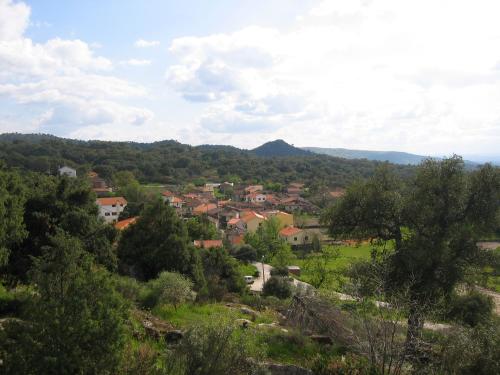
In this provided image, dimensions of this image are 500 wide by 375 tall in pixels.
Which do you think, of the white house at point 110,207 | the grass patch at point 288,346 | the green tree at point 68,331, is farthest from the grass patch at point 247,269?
the green tree at point 68,331

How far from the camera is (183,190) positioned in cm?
9181

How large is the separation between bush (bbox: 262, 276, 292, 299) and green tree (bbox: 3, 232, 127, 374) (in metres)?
18.6

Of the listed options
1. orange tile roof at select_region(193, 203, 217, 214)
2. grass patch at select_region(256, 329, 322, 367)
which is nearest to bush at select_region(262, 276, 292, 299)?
grass patch at select_region(256, 329, 322, 367)

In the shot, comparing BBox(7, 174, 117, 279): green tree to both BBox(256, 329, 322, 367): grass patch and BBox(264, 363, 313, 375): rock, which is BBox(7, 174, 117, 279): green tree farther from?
BBox(264, 363, 313, 375): rock

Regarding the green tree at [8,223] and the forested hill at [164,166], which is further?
the forested hill at [164,166]

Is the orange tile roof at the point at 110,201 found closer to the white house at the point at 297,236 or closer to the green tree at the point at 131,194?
the green tree at the point at 131,194

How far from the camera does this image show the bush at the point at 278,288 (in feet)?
81.8

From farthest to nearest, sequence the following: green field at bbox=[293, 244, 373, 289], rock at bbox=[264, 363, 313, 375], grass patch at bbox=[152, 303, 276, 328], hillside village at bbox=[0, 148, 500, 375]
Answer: green field at bbox=[293, 244, 373, 289] → grass patch at bbox=[152, 303, 276, 328] → rock at bbox=[264, 363, 313, 375] → hillside village at bbox=[0, 148, 500, 375]

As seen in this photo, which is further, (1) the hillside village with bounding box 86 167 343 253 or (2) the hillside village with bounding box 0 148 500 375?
(1) the hillside village with bounding box 86 167 343 253

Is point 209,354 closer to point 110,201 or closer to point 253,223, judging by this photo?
point 253,223

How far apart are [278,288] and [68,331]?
769 inches

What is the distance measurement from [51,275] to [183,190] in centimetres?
8526

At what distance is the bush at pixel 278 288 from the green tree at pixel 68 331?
18624 mm

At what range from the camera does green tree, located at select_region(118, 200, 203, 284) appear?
843 inches
